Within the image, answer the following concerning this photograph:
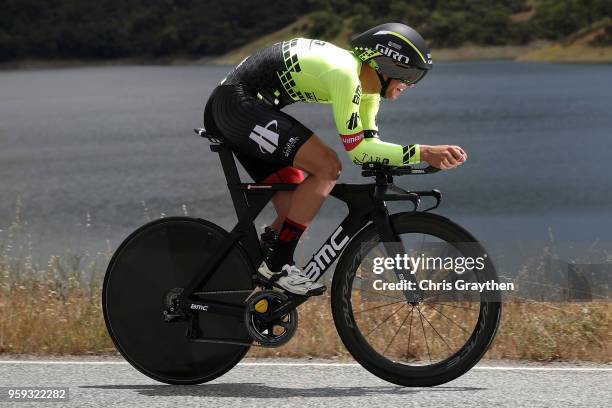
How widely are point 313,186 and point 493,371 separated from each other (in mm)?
1432

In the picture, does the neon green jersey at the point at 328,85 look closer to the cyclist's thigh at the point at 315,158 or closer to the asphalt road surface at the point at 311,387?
the cyclist's thigh at the point at 315,158

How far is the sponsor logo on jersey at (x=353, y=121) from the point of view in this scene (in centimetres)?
487

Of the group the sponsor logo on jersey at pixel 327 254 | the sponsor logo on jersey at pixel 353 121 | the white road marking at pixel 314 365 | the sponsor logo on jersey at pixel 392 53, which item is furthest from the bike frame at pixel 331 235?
the white road marking at pixel 314 365

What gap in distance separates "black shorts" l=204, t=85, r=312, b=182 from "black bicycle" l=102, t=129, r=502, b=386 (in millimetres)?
151

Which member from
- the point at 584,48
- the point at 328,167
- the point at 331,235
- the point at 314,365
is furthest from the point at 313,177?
the point at 584,48

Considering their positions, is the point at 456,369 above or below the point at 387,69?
below

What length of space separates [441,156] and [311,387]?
1.32 metres

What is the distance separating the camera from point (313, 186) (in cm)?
505

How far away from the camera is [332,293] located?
5156 millimetres

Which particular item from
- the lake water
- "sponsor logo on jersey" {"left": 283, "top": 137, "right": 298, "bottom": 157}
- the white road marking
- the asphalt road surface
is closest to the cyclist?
"sponsor logo on jersey" {"left": 283, "top": 137, "right": 298, "bottom": 157}

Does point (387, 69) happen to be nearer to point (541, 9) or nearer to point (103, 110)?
point (103, 110)

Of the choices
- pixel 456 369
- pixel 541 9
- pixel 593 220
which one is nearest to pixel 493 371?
pixel 456 369

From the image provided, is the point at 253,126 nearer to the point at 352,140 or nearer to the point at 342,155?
the point at 352,140

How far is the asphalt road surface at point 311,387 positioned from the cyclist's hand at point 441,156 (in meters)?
1.08
